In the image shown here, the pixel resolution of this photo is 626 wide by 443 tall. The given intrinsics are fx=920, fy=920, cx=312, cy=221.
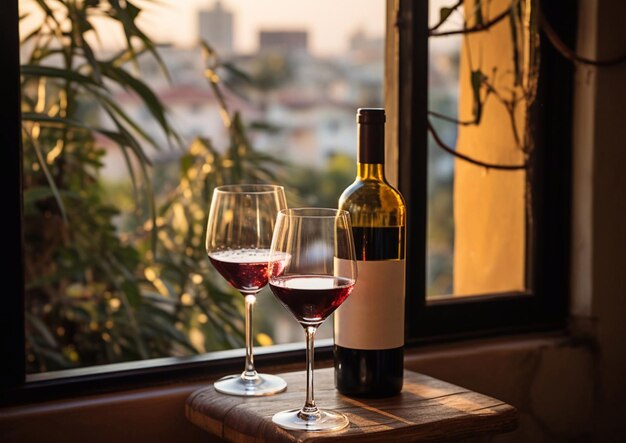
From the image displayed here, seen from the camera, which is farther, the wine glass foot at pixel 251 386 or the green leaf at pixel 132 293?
the green leaf at pixel 132 293

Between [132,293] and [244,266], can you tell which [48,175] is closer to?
[244,266]

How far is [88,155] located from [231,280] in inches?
40.1

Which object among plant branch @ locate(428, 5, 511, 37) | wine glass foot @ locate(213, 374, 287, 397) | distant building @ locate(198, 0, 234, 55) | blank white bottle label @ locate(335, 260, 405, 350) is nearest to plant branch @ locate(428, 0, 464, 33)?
plant branch @ locate(428, 5, 511, 37)

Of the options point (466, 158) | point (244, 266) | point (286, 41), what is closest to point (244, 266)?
point (244, 266)

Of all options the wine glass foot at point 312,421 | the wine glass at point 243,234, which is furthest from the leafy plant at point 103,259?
the wine glass foot at point 312,421

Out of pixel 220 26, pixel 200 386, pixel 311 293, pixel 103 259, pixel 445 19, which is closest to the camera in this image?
pixel 311 293

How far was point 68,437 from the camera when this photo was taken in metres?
1.28

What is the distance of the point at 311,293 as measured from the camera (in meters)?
1.06

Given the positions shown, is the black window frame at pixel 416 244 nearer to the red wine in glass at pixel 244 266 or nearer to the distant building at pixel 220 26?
the red wine in glass at pixel 244 266

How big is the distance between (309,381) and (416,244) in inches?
21.3

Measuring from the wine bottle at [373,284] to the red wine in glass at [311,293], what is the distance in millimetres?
128

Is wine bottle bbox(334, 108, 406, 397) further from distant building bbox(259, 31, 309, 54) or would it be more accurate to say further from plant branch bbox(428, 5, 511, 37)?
distant building bbox(259, 31, 309, 54)

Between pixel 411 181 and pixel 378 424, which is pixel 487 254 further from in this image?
pixel 378 424

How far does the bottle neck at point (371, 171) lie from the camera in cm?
122
